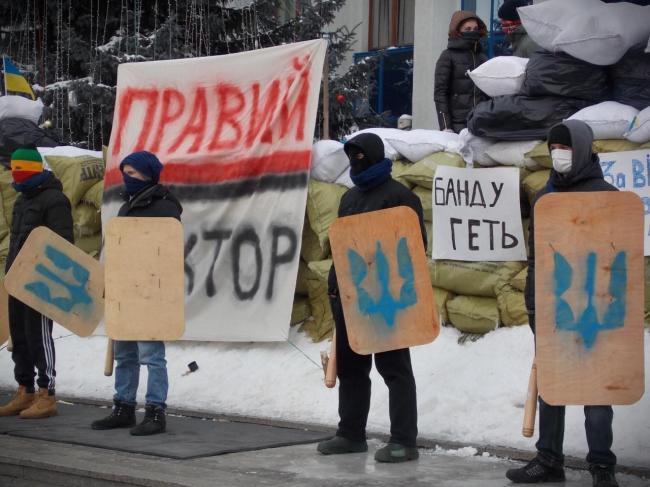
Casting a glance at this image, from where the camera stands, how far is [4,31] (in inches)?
656

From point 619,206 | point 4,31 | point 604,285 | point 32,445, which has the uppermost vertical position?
point 4,31

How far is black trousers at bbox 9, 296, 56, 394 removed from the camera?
8.23 meters

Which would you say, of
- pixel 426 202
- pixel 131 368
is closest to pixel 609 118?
pixel 426 202

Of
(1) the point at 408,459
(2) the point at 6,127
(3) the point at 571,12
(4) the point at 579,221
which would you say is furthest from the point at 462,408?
(2) the point at 6,127

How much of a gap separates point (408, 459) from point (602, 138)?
7.95ft

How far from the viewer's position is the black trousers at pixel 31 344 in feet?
27.0

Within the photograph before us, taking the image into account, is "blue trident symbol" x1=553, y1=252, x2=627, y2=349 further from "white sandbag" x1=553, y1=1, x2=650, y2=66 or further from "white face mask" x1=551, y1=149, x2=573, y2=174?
"white sandbag" x1=553, y1=1, x2=650, y2=66

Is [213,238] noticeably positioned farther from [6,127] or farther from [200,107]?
[6,127]

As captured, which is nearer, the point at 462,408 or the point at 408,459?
the point at 408,459

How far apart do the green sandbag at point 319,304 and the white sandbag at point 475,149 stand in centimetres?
126

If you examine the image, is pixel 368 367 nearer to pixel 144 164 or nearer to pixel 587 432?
pixel 587 432

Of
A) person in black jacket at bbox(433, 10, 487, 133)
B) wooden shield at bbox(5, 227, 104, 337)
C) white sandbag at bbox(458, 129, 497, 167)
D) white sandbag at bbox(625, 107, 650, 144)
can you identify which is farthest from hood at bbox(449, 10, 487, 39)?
wooden shield at bbox(5, 227, 104, 337)

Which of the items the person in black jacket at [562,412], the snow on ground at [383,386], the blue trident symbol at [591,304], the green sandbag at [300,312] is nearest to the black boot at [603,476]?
the person in black jacket at [562,412]

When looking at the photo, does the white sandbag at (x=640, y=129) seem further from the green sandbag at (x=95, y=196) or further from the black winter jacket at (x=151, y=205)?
the green sandbag at (x=95, y=196)
